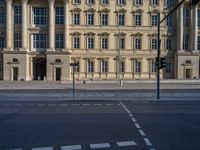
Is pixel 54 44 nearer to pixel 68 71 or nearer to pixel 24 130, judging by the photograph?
pixel 68 71

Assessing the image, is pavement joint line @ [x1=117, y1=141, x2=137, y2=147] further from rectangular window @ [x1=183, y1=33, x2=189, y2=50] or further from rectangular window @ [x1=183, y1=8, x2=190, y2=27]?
rectangular window @ [x1=183, y1=8, x2=190, y2=27]

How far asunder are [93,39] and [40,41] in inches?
472

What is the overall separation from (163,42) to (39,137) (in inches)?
2568

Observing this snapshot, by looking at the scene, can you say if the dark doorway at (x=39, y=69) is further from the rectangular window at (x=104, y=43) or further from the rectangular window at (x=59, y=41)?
the rectangular window at (x=104, y=43)

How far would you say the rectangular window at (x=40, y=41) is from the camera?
67.2 meters

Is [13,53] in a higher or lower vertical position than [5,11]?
lower

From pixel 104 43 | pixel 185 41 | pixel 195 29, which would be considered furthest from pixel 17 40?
pixel 195 29

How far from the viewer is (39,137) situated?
32.7 ft

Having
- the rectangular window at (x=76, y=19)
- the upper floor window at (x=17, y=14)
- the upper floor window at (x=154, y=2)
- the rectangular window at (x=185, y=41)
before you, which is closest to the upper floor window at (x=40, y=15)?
the upper floor window at (x=17, y=14)

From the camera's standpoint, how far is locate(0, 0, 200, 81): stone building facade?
6581cm

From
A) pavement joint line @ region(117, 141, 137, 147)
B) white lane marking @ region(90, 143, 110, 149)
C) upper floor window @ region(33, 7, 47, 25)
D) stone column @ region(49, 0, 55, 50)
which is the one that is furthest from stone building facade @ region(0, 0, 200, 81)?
white lane marking @ region(90, 143, 110, 149)

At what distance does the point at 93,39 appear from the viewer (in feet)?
232

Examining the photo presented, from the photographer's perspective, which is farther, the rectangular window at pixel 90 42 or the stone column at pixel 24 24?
the rectangular window at pixel 90 42

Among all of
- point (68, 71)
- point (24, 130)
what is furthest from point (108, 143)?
point (68, 71)
